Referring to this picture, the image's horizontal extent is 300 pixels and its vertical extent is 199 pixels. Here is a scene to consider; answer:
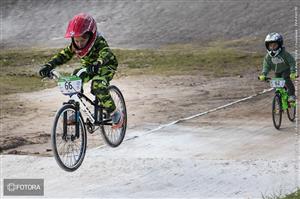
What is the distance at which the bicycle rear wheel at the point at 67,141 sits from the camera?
8.82m

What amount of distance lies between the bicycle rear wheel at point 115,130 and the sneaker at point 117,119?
0.13m

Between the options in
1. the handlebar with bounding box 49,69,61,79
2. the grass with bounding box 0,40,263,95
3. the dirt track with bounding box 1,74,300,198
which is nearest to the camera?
the handlebar with bounding box 49,69,61,79

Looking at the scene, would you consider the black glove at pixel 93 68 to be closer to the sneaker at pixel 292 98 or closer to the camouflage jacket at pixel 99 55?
the camouflage jacket at pixel 99 55

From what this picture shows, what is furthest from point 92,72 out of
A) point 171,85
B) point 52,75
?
point 171,85

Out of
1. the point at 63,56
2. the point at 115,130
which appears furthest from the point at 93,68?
the point at 115,130

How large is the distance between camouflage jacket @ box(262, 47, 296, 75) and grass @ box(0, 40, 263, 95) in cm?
1672

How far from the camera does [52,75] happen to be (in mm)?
9328

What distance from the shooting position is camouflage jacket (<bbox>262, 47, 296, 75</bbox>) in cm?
2011

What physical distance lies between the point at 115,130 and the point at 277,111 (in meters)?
13.6

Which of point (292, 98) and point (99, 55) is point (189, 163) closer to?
point (292, 98)

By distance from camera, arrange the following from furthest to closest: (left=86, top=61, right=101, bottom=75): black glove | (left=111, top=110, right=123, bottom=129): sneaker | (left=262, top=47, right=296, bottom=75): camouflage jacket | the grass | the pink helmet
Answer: the grass, (left=262, top=47, right=296, bottom=75): camouflage jacket, (left=111, top=110, right=123, bottom=129): sneaker, (left=86, top=61, right=101, bottom=75): black glove, the pink helmet

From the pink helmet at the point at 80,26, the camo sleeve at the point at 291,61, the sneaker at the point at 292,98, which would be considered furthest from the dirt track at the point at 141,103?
the pink helmet at the point at 80,26

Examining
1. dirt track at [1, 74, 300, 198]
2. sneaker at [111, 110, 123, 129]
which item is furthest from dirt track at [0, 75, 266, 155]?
sneaker at [111, 110, 123, 129]

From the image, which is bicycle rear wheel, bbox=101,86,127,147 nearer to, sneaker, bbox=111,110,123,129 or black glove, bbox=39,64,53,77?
sneaker, bbox=111,110,123,129
